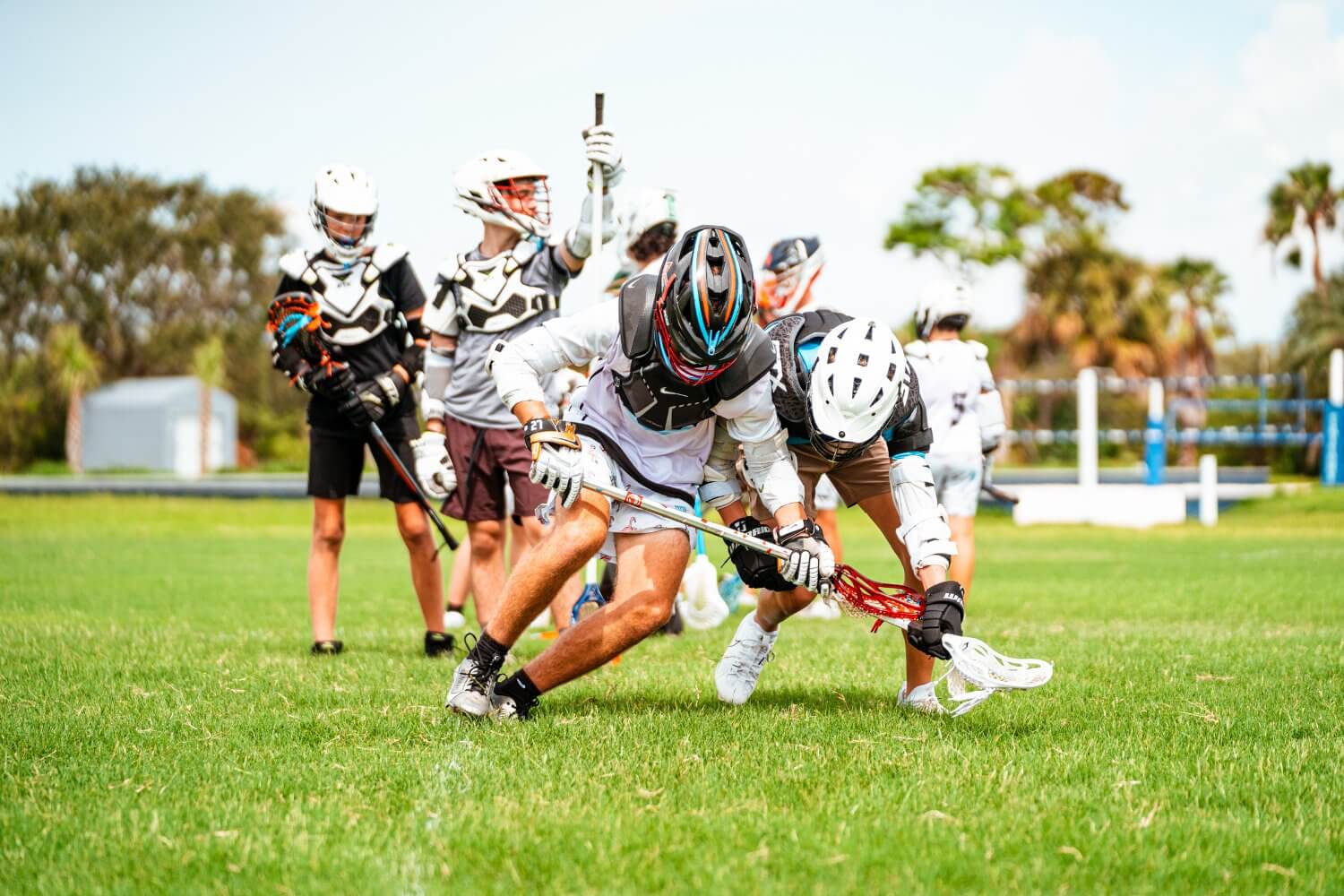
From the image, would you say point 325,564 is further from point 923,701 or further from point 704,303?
point 704,303

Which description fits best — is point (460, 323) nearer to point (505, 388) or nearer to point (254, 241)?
point (505, 388)

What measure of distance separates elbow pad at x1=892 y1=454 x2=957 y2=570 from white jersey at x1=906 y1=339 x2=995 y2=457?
10.1 feet

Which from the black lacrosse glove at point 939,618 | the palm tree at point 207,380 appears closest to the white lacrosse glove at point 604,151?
the black lacrosse glove at point 939,618

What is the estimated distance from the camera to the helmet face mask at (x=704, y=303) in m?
5.17

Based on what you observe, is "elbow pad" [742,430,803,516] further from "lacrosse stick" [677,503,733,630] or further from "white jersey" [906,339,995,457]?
"white jersey" [906,339,995,457]

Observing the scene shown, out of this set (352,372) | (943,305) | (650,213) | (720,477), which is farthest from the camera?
(943,305)

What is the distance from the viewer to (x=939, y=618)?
5551 millimetres

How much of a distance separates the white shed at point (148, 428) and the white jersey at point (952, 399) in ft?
201

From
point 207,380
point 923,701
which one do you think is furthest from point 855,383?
point 207,380

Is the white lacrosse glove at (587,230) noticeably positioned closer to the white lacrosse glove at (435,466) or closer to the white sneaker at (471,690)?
the white lacrosse glove at (435,466)

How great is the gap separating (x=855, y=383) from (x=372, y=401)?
11.6 feet

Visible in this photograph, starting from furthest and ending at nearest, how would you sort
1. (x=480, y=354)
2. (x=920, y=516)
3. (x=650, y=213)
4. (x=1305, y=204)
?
(x=1305, y=204), (x=650, y=213), (x=480, y=354), (x=920, y=516)

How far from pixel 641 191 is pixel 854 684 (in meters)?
3.36

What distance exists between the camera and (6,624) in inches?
372
